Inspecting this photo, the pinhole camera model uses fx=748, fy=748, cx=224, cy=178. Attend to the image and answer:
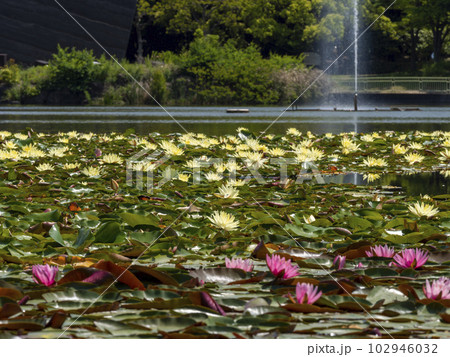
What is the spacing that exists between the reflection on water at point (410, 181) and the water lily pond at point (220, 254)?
24mm

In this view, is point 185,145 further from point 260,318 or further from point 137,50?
point 137,50

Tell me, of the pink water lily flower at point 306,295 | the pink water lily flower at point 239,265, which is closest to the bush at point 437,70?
the pink water lily flower at point 239,265

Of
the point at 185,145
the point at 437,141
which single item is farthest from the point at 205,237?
the point at 437,141

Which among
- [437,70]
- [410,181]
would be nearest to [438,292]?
[410,181]

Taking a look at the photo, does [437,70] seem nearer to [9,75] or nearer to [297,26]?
[297,26]

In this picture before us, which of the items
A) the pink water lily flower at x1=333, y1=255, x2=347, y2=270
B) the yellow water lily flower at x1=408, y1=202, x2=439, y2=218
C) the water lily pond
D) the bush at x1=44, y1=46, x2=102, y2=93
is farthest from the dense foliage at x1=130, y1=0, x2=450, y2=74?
the pink water lily flower at x1=333, y1=255, x2=347, y2=270

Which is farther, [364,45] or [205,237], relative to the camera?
[364,45]

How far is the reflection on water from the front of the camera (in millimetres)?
4641

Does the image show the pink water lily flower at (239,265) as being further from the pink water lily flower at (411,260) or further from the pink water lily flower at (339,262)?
the pink water lily flower at (411,260)

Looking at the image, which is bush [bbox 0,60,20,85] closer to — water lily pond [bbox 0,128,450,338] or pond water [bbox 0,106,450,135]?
pond water [bbox 0,106,450,135]

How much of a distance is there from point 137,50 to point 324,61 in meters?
9.79

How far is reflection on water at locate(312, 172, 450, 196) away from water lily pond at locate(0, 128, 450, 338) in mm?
24

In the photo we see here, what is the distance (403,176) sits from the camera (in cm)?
548

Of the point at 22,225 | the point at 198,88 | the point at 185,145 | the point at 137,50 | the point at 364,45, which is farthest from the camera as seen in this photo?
the point at 364,45
